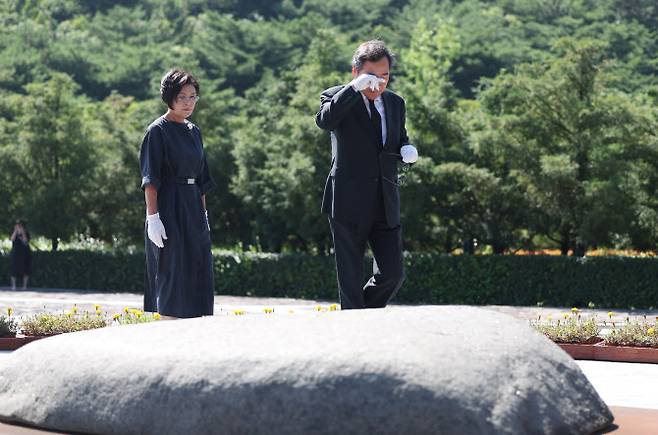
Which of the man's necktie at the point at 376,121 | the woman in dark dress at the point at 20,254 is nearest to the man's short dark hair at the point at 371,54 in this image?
the man's necktie at the point at 376,121

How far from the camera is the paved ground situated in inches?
248

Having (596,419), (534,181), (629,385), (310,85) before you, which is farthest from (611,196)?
(596,419)

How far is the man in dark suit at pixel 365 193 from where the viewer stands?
271 inches

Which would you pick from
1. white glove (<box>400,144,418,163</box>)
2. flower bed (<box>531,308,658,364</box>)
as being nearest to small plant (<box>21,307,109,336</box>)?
flower bed (<box>531,308,658,364</box>)

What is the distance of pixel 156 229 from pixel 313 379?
3305 millimetres

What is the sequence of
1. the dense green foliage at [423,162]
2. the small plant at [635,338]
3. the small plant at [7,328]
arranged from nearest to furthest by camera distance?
1. the small plant at [635,338]
2. the small plant at [7,328]
3. the dense green foliage at [423,162]

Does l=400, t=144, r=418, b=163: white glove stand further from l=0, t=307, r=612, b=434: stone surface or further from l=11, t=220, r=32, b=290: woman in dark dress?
l=11, t=220, r=32, b=290: woman in dark dress

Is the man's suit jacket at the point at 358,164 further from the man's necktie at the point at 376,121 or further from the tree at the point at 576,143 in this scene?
the tree at the point at 576,143

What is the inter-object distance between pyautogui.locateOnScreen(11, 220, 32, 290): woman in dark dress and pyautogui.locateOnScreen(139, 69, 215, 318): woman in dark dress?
57.3 ft

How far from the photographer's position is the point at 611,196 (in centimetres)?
1888

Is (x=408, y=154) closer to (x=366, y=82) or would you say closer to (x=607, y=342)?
(x=366, y=82)

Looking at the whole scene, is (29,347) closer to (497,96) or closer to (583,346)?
(583,346)

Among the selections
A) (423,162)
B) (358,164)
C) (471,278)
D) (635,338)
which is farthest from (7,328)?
(423,162)

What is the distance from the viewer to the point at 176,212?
299 inches
